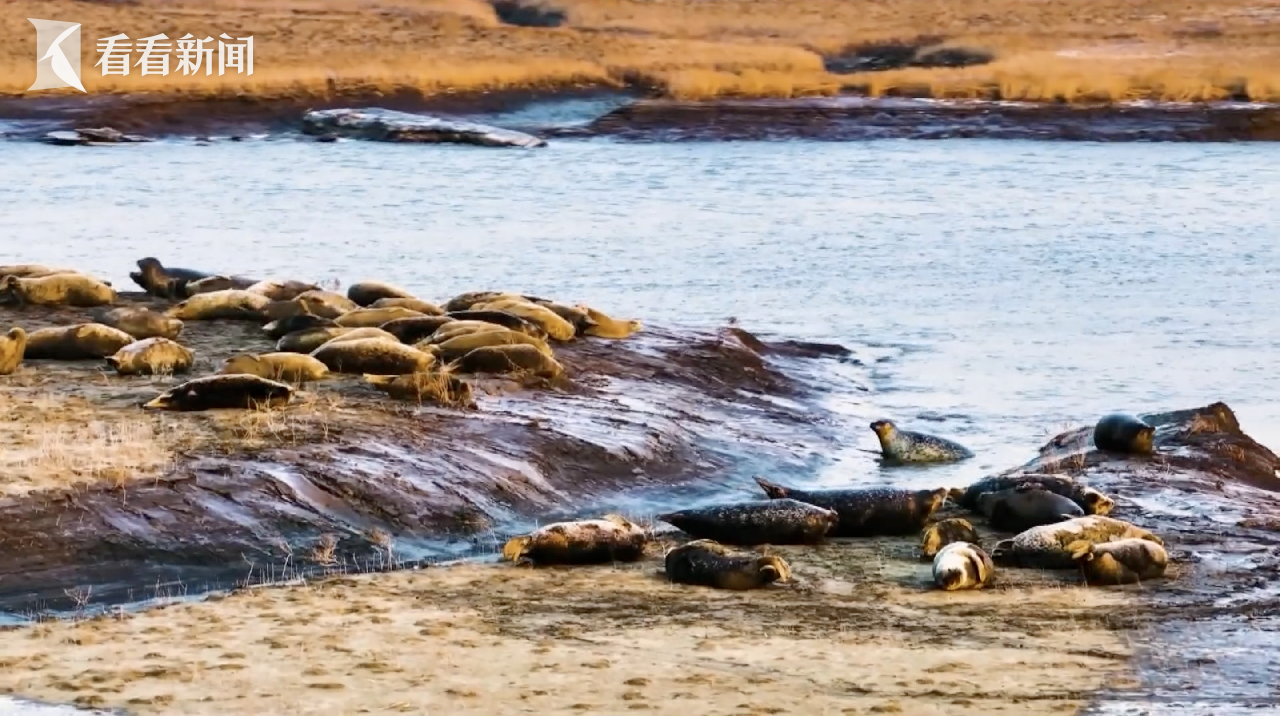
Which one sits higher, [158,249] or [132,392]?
[132,392]

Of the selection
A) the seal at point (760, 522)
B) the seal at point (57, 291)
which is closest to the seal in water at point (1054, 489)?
the seal at point (760, 522)

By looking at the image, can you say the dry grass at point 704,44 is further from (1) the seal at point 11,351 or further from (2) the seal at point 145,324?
(1) the seal at point 11,351

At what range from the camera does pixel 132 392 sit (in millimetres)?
11367

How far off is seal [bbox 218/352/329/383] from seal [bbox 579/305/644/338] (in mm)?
3201

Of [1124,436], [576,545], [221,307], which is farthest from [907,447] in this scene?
[221,307]

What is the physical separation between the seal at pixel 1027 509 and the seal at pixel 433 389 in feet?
10.2

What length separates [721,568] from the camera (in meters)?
8.34

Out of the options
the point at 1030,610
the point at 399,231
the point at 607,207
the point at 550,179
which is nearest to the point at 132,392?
the point at 1030,610

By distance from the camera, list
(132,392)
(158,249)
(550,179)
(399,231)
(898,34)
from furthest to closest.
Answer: (898,34), (550,179), (399,231), (158,249), (132,392)

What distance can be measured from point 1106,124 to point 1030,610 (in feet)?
102

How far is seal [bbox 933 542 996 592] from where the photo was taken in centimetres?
831

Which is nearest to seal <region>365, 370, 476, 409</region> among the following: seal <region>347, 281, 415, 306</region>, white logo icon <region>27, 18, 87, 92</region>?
seal <region>347, 281, 415, 306</region>

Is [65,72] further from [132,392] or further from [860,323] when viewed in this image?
[132,392]

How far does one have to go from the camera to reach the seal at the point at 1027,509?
31.1ft
